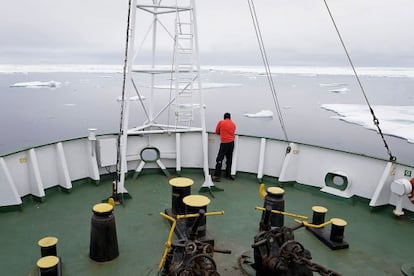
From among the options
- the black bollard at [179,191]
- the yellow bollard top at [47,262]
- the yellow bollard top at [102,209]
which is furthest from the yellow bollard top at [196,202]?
the yellow bollard top at [47,262]

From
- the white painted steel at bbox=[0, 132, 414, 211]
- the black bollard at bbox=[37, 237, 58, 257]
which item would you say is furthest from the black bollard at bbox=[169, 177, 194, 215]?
the white painted steel at bbox=[0, 132, 414, 211]

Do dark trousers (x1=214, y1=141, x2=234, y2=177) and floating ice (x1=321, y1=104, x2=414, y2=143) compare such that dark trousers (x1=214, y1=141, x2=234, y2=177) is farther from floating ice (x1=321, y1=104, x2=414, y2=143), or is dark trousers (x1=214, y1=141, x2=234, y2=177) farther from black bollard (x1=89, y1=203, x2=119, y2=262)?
floating ice (x1=321, y1=104, x2=414, y2=143)

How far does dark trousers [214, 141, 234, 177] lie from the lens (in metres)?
5.90

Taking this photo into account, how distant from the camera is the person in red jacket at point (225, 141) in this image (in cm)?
582

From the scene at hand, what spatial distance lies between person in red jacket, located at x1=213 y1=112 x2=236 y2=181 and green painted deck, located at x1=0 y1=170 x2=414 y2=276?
290 mm

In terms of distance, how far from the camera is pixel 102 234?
355 centimetres

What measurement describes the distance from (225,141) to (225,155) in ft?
1.17

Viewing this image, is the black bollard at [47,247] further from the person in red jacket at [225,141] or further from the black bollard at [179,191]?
the person in red jacket at [225,141]

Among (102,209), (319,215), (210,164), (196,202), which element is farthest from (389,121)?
(102,209)

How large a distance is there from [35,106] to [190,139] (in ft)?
73.8

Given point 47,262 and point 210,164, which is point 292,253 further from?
point 210,164

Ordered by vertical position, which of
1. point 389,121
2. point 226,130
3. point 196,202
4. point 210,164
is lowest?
point 389,121

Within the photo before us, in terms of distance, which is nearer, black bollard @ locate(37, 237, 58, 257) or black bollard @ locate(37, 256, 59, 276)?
black bollard @ locate(37, 256, 59, 276)

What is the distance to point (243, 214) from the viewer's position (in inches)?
189
